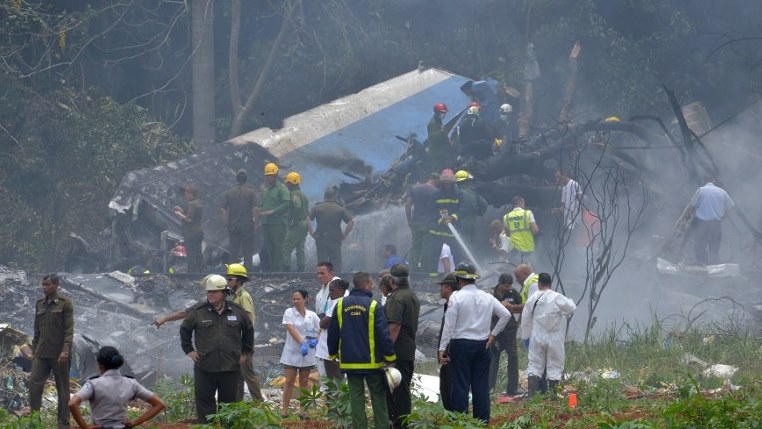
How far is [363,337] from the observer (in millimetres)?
8688

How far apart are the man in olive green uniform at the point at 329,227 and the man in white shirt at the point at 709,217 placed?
5.43 m

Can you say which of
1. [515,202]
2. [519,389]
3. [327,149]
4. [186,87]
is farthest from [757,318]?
[186,87]

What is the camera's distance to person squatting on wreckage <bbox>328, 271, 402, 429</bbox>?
8.67 meters

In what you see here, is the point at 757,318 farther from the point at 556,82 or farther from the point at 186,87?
the point at 186,87

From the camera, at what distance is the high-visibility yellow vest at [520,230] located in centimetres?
1747

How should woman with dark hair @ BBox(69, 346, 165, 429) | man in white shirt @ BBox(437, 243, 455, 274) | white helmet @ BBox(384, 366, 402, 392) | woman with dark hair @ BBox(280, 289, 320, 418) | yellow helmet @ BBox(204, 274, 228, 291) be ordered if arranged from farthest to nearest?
1. man in white shirt @ BBox(437, 243, 455, 274)
2. woman with dark hair @ BBox(280, 289, 320, 418)
3. yellow helmet @ BBox(204, 274, 228, 291)
4. white helmet @ BBox(384, 366, 402, 392)
5. woman with dark hair @ BBox(69, 346, 165, 429)

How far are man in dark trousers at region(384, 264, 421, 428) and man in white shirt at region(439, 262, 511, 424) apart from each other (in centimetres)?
26

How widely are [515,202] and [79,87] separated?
9676mm

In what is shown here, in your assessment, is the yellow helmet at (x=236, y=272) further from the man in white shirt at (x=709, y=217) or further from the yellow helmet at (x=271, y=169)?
the man in white shirt at (x=709, y=217)

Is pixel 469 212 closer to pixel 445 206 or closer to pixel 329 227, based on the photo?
pixel 445 206

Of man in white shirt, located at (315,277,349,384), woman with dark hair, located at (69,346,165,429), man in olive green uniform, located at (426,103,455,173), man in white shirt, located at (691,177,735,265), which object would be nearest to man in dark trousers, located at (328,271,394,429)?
woman with dark hair, located at (69,346,165,429)

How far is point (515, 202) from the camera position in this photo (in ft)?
58.2

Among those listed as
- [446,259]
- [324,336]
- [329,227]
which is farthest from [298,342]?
[329,227]

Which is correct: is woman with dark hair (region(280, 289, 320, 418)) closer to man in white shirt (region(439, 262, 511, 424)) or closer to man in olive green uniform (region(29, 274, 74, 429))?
man in olive green uniform (region(29, 274, 74, 429))
